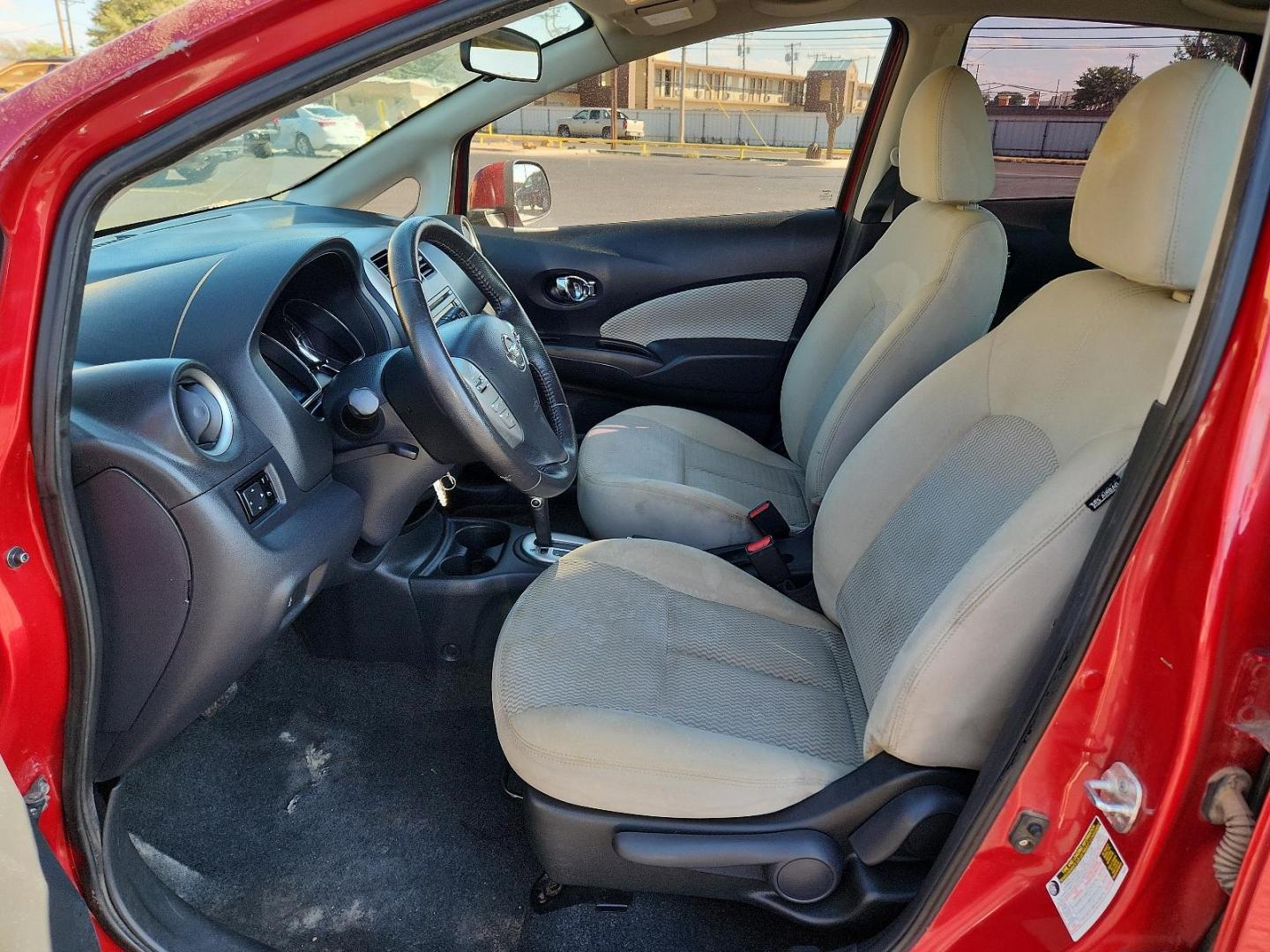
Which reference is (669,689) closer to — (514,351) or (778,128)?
(514,351)

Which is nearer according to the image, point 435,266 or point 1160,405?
point 1160,405

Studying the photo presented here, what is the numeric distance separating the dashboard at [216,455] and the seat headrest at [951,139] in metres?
1.02

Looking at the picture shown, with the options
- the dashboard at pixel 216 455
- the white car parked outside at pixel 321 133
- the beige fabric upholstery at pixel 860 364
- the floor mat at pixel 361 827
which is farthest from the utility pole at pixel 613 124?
the floor mat at pixel 361 827

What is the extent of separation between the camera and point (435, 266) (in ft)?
6.26

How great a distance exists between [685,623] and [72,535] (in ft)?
2.68

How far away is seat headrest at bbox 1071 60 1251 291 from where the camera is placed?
100cm

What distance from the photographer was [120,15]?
1155 millimetres

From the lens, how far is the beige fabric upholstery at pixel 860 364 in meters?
1.80

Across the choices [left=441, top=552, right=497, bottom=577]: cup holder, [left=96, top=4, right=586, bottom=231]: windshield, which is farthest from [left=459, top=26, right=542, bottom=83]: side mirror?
[left=441, top=552, right=497, bottom=577]: cup holder

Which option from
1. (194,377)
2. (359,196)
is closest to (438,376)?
(194,377)

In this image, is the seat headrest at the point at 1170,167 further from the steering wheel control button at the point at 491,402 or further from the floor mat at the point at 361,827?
the floor mat at the point at 361,827

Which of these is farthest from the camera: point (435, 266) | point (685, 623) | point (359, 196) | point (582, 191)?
point (582, 191)

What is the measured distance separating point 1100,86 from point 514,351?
6.02 feet

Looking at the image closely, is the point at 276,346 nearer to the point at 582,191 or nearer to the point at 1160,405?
the point at 1160,405
